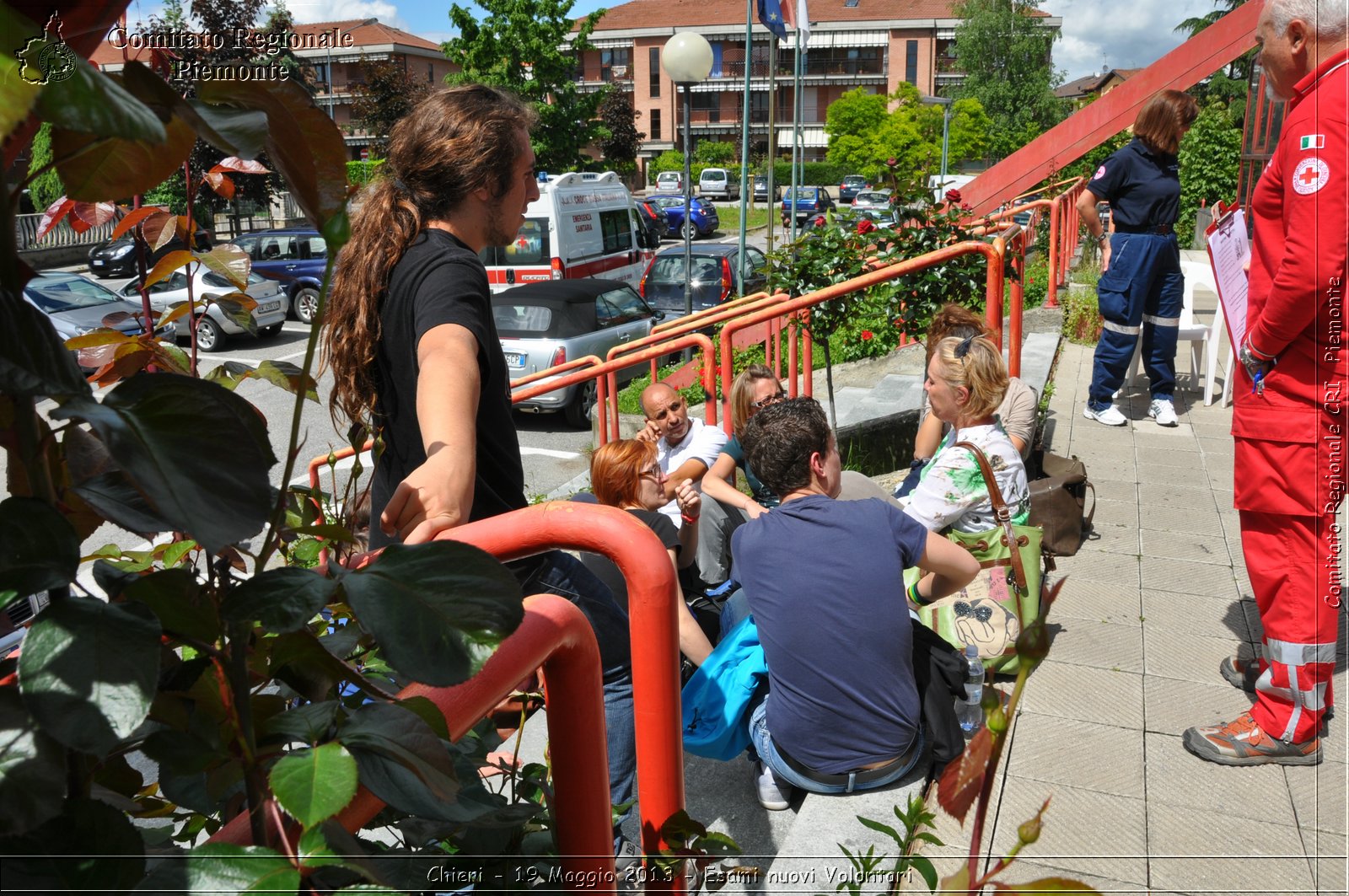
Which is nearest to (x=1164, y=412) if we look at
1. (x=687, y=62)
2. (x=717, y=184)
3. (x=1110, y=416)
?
(x=1110, y=416)

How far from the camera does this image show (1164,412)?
6.94 metres

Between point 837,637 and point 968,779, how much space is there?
7.69 feet

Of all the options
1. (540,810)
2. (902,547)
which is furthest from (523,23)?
(540,810)

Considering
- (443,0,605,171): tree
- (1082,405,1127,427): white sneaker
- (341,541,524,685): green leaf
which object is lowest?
(1082,405,1127,427): white sneaker

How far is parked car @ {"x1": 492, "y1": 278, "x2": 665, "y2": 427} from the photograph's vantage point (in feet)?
39.2

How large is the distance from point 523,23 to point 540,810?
31008 millimetres

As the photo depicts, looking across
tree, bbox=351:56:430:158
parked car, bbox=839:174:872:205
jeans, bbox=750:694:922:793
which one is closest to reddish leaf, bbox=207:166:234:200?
jeans, bbox=750:694:922:793

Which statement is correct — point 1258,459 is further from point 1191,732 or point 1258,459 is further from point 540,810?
point 540,810

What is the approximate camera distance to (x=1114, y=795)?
2928 millimetres

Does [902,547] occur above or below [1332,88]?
below

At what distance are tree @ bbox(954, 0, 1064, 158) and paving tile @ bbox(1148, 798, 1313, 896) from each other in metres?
56.7

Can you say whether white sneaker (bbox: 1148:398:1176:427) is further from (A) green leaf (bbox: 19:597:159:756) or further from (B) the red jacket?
(A) green leaf (bbox: 19:597:159:756)

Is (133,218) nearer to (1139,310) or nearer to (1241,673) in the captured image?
(1241,673)

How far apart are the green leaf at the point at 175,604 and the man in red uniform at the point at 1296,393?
2.91m
